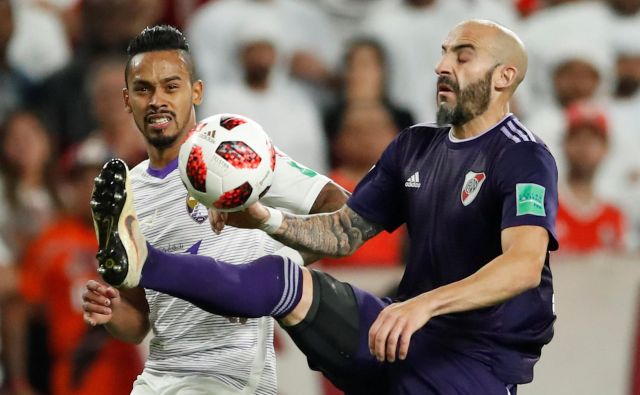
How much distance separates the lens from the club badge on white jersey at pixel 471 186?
4.56m

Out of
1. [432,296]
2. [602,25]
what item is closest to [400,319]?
[432,296]

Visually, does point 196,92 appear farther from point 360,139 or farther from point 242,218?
point 360,139

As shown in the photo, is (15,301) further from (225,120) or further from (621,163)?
(621,163)

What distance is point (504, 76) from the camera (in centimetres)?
469

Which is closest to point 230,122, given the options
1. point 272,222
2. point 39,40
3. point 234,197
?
point 234,197

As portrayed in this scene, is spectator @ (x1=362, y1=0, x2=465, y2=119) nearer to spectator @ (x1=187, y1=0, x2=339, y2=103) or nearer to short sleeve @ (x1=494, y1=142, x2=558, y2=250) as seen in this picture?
spectator @ (x1=187, y1=0, x2=339, y2=103)

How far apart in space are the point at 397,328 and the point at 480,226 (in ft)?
2.24

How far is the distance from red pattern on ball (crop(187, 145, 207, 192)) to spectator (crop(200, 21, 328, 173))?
4.59 metres

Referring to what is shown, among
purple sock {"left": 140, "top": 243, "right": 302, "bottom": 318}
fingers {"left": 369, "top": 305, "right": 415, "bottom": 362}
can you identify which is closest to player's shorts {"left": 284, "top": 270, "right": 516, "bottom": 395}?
purple sock {"left": 140, "top": 243, "right": 302, "bottom": 318}

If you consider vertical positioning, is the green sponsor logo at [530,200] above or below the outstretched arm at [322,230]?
above

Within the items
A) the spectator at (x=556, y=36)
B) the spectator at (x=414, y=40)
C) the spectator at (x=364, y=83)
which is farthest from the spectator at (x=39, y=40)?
the spectator at (x=556, y=36)

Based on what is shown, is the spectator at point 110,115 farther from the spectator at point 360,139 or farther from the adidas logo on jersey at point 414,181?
the adidas logo on jersey at point 414,181

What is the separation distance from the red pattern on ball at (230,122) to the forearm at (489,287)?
0.94 metres

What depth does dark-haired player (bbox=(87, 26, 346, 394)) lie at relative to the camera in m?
4.73
